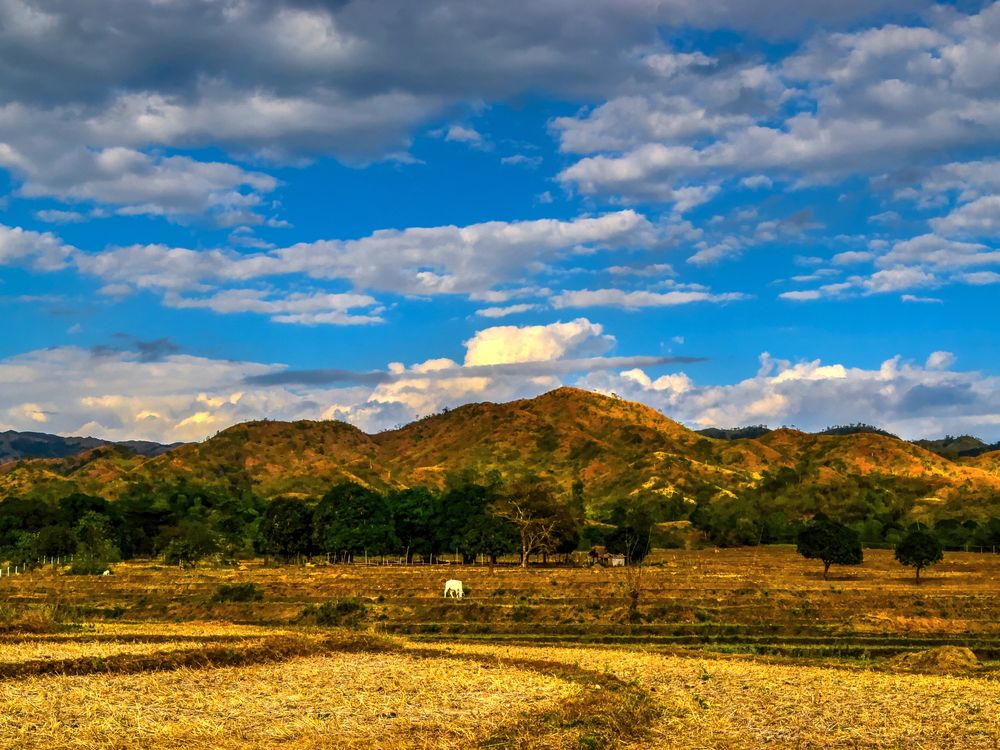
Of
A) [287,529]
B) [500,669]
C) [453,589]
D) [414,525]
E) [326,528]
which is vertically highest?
[414,525]

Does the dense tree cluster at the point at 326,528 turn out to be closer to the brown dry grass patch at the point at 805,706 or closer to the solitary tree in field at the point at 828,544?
the solitary tree in field at the point at 828,544

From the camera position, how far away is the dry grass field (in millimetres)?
23312

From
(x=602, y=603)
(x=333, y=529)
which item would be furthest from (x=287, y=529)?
(x=602, y=603)

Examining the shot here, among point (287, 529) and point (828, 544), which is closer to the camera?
point (828, 544)

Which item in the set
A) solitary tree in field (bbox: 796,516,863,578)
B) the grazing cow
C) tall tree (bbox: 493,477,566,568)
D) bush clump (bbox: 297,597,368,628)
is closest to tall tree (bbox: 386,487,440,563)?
tall tree (bbox: 493,477,566,568)

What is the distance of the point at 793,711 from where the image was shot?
2669 centimetres

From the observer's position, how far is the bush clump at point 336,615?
59.5m

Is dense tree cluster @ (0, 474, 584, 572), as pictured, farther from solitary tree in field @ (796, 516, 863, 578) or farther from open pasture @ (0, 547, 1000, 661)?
solitary tree in field @ (796, 516, 863, 578)

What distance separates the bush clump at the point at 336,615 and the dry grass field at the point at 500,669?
211 millimetres

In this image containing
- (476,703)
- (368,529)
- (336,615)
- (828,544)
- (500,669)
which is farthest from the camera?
(368,529)

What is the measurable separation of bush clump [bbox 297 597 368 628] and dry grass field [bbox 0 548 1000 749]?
0.21m

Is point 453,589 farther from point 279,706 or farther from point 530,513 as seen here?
point 279,706

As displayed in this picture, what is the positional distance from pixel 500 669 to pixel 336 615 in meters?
27.5

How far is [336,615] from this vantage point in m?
60.4
